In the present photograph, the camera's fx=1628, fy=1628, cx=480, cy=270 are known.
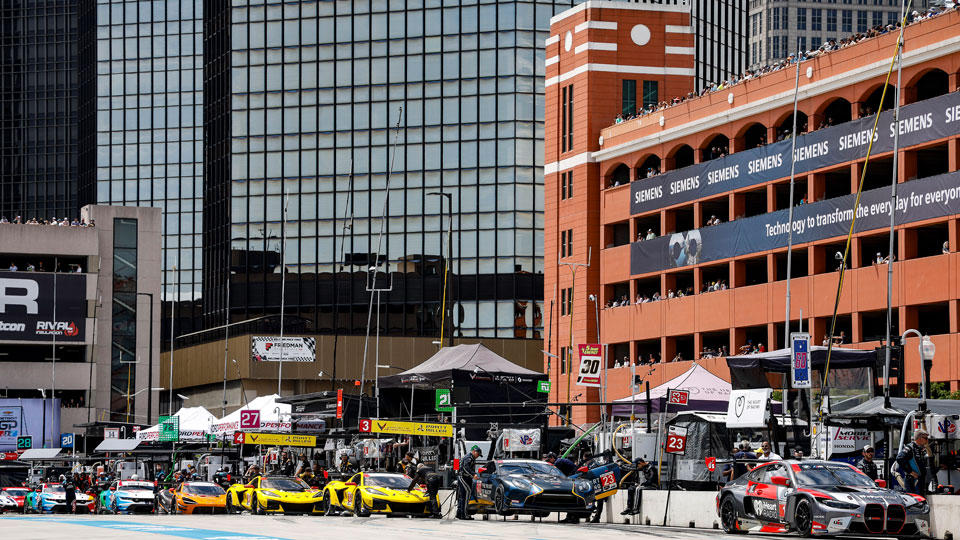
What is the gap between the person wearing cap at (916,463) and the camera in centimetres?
2956

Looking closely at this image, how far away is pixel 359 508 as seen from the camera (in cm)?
4069

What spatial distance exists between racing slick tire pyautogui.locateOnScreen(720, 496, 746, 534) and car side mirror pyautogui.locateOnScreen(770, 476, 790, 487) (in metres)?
1.41

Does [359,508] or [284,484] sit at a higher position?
[284,484]

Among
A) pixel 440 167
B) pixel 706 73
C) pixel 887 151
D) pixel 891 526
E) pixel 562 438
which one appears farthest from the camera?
pixel 706 73

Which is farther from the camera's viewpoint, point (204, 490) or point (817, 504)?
point (204, 490)

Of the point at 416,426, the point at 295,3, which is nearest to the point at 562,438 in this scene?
the point at 416,426

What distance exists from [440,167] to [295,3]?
1608cm

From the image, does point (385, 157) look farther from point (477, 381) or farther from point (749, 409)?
point (749, 409)

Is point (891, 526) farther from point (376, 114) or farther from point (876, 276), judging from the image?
point (376, 114)

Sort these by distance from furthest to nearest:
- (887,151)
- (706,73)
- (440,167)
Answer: (706,73) → (440,167) → (887,151)

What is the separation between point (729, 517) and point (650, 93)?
57477mm

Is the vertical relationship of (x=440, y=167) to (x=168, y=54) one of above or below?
below

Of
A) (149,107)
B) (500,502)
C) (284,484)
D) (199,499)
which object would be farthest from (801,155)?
(149,107)

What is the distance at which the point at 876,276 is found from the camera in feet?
218
